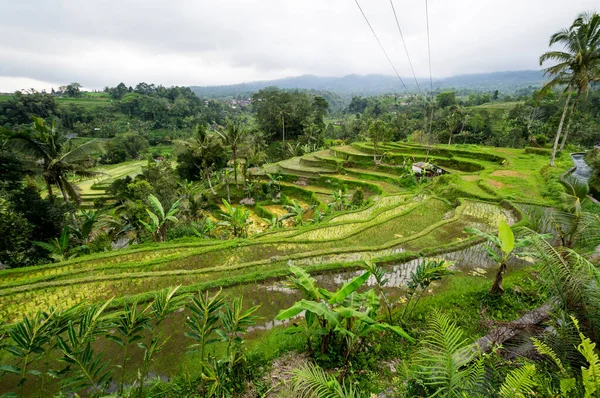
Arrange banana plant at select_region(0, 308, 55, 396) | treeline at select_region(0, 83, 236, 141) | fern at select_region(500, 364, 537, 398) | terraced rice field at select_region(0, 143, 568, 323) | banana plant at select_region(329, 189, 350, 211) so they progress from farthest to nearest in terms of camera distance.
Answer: treeline at select_region(0, 83, 236, 141) → banana plant at select_region(329, 189, 350, 211) → terraced rice field at select_region(0, 143, 568, 323) → banana plant at select_region(0, 308, 55, 396) → fern at select_region(500, 364, 537, 398)

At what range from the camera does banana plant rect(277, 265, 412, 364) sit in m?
3.55

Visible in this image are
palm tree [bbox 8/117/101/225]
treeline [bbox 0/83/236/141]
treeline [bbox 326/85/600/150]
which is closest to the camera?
palm tree [bbox 8/117/101/225]

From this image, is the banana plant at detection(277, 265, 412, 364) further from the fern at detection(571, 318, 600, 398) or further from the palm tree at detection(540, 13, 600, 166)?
the palm tree at detection(540, 13, 600, 166)

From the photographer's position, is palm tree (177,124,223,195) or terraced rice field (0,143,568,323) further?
palm tree (177,124,223,195)

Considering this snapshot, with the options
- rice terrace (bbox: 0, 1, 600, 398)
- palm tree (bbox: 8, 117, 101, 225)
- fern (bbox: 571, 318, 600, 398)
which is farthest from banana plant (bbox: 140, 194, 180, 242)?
fern (bbox: 571, 318, 600, 398)

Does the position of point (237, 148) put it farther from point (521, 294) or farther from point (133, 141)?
point (133, 141)

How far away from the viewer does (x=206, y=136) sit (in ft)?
67.8

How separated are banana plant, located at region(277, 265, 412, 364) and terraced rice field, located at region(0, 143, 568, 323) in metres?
2.50

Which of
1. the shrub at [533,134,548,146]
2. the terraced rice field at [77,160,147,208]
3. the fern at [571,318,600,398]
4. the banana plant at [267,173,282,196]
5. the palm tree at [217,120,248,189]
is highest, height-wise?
the palm tree at [217,120,248,189]

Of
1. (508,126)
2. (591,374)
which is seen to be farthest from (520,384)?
(508,126)

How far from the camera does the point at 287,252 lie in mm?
9055

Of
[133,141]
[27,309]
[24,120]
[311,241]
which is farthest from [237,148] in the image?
[24,120]

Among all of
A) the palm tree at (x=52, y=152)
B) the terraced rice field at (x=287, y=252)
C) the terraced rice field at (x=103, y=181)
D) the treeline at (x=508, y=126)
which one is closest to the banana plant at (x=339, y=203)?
the terraced rice field at (x=287, y=252)

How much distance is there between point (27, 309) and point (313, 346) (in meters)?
5.85
